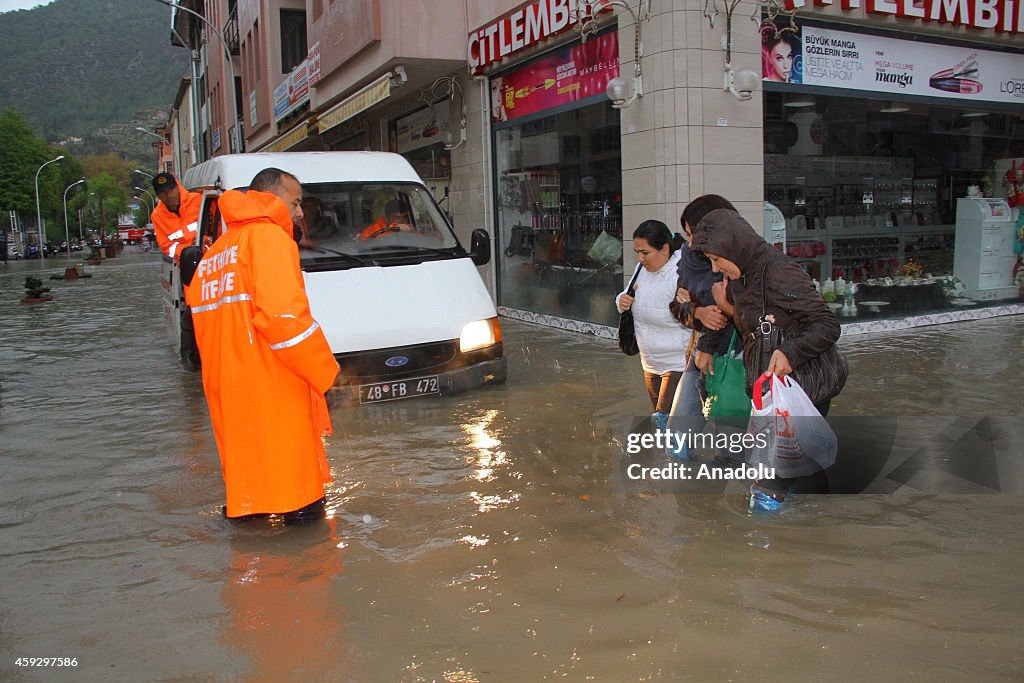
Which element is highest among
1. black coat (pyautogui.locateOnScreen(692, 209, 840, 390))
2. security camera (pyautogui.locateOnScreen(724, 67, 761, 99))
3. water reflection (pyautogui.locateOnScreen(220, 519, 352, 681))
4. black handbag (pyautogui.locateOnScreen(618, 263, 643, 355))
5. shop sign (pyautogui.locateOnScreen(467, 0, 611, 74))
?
shop sign (pyautogui.locateOnScreen(467, 0, 611, 74))

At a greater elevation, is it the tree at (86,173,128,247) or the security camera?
the tree at (86,173,128,247)

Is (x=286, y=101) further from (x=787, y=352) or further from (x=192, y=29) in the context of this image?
(x=192, y=29)

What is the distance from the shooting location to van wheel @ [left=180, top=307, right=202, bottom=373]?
9.45 m

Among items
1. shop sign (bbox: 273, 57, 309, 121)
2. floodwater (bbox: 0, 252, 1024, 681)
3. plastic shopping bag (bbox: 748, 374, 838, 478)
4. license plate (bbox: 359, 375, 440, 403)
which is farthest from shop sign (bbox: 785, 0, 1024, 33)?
shop sign (bbox: 273, 57, 309, 121)

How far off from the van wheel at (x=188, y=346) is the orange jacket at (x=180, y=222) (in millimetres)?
662

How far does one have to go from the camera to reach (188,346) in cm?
966

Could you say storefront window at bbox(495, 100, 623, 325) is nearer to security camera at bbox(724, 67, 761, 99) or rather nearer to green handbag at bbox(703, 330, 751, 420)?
security camera at bbox(724, 67, 761, 99)

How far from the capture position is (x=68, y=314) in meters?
17.8

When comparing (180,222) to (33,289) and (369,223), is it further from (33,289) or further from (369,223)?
(33,289)

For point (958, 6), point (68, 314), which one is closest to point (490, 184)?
point (958, 6)

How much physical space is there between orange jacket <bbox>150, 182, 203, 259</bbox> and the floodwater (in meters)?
2.72

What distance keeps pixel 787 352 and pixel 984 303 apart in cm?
974

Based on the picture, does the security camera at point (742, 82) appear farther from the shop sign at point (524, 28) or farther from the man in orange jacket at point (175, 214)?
the man in orange jacket at point (175, 214)

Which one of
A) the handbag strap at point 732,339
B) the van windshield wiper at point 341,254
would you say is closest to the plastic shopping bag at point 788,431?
the handbag strap at point 732,339
